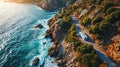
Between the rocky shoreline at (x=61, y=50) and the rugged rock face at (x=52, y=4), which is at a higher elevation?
the rocky shoreline at (x=61, y=50)

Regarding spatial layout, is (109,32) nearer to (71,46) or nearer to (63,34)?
(71,46)

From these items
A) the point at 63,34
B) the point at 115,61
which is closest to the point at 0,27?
the point at 63,34

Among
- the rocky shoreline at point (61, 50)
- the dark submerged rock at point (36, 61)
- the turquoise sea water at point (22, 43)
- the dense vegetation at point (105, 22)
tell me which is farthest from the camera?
the dense vegetation at point (105, 22)

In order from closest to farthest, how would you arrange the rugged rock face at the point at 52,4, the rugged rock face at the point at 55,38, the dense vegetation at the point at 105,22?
the dense vegetation at the point at 105,22 → the rugged rock face at the point at 55,38 → the rugged rock face at the point at 52,4

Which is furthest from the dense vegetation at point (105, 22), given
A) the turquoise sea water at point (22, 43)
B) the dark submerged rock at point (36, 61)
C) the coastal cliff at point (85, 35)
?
the dark submerged rock at point (36, 61)

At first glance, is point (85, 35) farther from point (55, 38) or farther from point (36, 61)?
point (36, 61)

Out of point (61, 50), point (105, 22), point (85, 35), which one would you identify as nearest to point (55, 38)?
point (61, 50)

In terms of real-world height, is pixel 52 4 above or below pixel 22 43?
below

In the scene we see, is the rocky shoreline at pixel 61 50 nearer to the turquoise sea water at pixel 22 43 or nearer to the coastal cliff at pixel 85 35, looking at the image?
the coastal cliff at pixel 85 35

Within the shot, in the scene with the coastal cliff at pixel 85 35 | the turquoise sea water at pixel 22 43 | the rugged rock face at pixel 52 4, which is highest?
the coastal cliff at pixel 85 35

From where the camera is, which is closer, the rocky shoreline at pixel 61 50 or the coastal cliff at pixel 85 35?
the coastal cliff at pixel 85 35

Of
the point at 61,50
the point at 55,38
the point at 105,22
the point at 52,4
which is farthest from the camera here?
the point at 52,4
